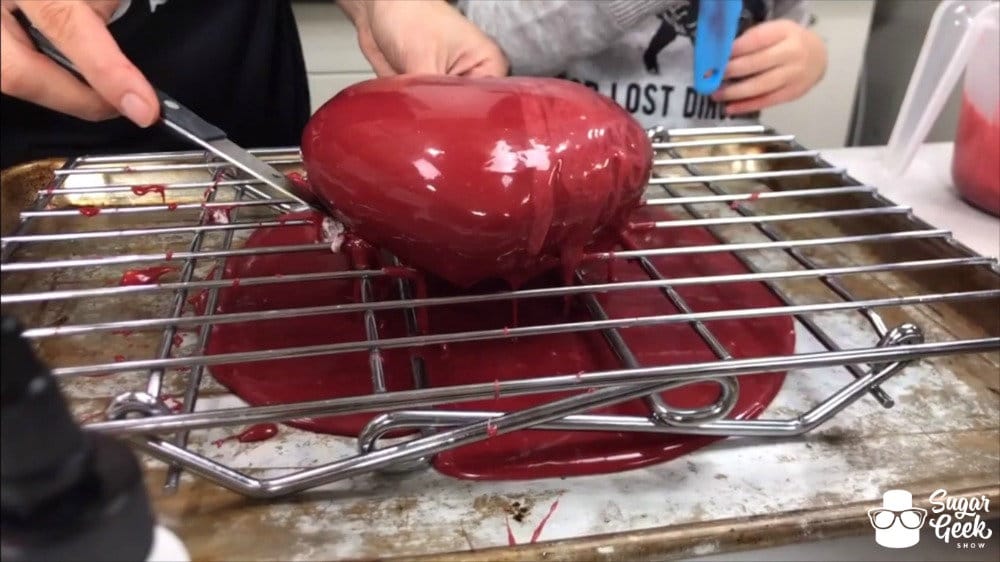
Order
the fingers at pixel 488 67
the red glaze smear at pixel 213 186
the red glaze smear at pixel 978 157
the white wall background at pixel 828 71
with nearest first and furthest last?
the red glaze smear at pixel 213 186, the red glaze smear at pixel 978 157, the fingers at pixel 488 67, the white wall background at pixel 828 71

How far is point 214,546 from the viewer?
383 mm

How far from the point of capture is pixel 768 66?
0.90 metres

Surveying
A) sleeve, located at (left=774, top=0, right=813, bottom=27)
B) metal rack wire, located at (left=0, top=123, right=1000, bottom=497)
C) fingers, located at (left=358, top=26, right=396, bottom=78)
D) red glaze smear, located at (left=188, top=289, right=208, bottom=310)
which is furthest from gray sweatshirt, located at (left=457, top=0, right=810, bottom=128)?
red glaze smear, located at (left=188, top=289, right=208, bottom=310)

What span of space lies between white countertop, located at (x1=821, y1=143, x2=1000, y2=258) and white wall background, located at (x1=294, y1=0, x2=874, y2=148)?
17.9 inches

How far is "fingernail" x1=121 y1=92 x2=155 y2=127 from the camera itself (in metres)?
0.39

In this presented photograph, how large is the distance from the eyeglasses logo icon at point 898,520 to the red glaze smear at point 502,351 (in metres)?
0.09

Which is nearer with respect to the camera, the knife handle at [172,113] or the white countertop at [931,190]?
the knife handle at [172,113]

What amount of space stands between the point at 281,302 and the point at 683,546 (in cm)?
30

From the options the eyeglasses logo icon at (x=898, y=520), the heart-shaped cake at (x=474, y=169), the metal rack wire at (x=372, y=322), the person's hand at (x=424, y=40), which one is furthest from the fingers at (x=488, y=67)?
the eyeglasses logo icon at (x=898, y=520)

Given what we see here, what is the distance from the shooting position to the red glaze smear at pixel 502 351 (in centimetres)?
45

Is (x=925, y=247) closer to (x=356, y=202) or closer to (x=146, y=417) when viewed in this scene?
(x=356, y=202)

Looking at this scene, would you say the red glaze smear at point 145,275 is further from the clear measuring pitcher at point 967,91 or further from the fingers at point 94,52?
the clear measuring pitcher at point 967,91

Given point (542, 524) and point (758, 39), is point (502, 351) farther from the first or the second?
point (758, 39)

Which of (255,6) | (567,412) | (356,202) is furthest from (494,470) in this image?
(255,6)
